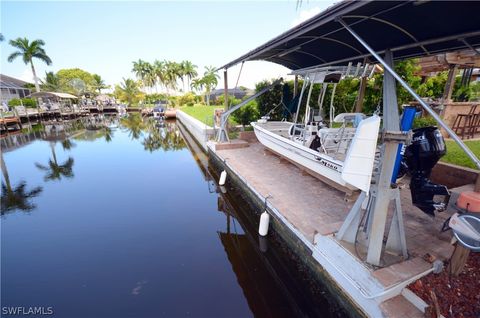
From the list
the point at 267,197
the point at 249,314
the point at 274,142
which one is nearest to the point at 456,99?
the point at 274,142

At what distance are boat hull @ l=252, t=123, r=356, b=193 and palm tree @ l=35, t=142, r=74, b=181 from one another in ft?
25.7

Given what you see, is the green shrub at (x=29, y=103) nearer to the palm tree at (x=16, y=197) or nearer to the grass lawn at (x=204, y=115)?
the grass lawn at (x=204, y=115)

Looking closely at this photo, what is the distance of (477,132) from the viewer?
293 inches

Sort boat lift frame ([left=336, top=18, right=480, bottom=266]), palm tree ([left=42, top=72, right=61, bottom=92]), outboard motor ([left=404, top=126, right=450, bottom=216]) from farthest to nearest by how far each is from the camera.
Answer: palm tree ([left=42, top=72, right=61, bottom=92])
outboard motor ([left=404, top=126, right=450, bottom=216])
boat lift frame ([left=336, top=18, right=480, bottom=266])

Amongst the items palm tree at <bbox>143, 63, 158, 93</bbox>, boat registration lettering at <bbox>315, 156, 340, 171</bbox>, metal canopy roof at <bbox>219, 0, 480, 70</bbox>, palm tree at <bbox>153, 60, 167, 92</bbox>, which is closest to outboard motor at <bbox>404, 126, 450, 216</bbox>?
metal canopy roof at <bbox>219, 0, 480, 70</bbox>

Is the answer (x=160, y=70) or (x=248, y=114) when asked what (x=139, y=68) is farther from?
(x=248, y=114)

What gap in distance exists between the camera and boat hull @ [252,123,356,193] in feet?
14.8

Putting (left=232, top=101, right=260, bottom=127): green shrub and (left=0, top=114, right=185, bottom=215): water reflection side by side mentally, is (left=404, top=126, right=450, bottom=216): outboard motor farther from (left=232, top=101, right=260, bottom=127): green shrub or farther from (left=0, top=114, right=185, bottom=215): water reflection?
(left=232, top=101, right=260, bottom=127): green shrub

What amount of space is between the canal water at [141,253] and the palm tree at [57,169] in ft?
0.39

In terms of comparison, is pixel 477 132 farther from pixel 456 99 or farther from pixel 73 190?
pixel 73 190

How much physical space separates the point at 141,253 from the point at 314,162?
4115 mm

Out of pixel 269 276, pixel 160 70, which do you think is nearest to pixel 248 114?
pixel 269 276

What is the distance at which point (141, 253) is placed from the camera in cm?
442

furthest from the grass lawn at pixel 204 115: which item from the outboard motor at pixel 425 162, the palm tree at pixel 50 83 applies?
the palm tree at pixel 50 83
